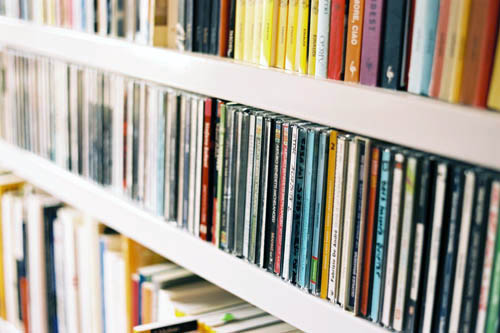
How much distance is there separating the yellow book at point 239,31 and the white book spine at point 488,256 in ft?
1.33

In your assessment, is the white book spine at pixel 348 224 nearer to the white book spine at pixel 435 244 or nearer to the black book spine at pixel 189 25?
the white book spine at pixel 435 244

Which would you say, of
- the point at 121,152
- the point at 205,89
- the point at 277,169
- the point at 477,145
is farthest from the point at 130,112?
the point at 477,145

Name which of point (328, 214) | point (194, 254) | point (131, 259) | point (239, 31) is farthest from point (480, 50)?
point (131, 259)

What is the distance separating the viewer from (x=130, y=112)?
106 centimetres

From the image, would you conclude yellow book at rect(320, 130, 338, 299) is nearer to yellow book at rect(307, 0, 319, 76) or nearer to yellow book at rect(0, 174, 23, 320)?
yellow book at rect(307, 0, 319, 76)

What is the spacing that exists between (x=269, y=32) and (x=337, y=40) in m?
0.12

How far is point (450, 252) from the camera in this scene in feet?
2.03

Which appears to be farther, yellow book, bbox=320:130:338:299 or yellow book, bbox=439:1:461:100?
yellow book, bbox=320:130:338:299

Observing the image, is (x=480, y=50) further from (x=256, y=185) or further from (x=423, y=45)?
(x=256, y=185)

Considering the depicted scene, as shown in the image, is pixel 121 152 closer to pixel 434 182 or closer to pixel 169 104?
pixel 169 104

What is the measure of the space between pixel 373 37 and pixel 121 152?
0.57m

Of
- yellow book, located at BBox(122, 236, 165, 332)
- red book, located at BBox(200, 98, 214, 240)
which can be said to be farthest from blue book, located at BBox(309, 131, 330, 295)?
yellow book, located at BBox(122, 236, 165, 332)

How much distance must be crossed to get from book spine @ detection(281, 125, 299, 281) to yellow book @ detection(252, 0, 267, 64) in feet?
0.41

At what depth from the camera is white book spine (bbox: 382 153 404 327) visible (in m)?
A: 0.65
